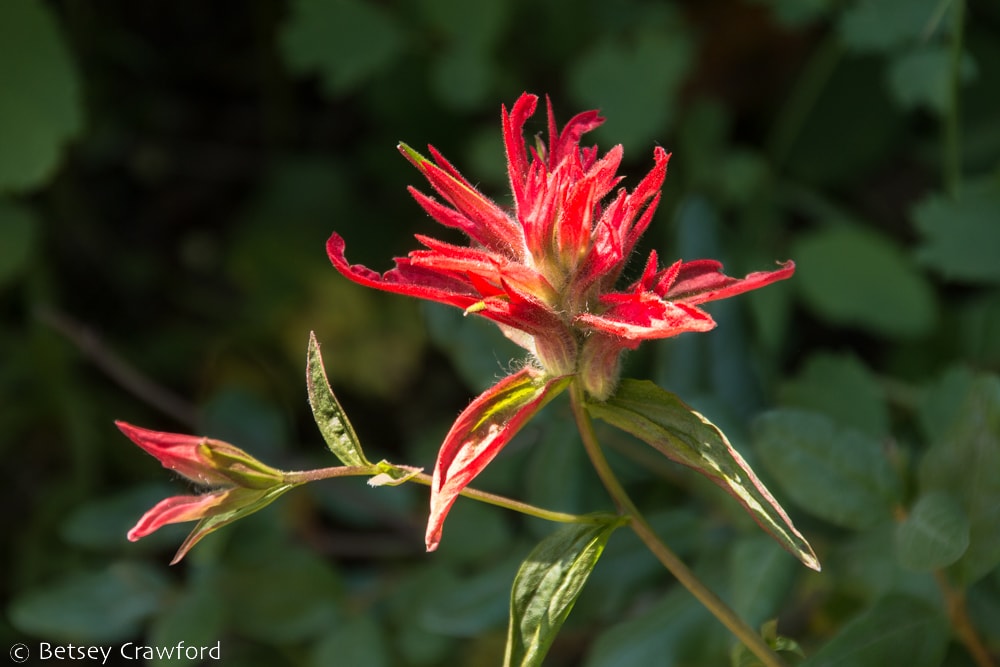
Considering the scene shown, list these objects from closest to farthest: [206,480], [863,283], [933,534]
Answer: [206,480]
[933,534]
[863,283]

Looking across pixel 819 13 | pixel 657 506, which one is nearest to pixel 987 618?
pixel 657 506

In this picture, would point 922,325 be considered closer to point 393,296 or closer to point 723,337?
point 723,337

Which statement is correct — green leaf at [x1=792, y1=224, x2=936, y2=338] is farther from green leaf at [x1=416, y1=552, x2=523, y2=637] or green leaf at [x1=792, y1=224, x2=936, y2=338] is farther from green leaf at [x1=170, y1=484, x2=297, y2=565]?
green leaf at [x1=170, y1=484, x2=297, y2=565]

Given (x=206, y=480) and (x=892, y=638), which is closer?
(x=206, y=480)

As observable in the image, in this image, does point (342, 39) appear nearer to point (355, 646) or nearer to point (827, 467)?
point (355, 646)

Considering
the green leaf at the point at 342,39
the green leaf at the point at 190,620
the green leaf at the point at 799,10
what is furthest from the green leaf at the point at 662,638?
the green leaf at the point at 342,39

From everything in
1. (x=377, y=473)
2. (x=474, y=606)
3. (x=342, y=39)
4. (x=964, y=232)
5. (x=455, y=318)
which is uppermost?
(x=342, y=39)

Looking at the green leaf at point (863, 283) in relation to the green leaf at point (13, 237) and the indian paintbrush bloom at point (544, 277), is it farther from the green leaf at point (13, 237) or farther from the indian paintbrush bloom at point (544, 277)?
the green leaf at point (13, 237)

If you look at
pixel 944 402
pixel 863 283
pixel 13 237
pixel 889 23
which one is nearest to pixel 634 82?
pixel 889 23
